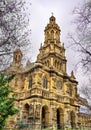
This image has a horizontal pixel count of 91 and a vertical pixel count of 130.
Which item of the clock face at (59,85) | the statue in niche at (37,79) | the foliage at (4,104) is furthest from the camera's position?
the clock face at (59,85)

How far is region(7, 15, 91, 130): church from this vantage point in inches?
1510

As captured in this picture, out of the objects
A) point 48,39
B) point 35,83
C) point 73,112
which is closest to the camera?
point 35,83

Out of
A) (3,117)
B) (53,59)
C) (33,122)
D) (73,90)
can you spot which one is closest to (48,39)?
(53,59)

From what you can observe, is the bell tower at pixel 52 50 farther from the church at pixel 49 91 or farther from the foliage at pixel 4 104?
the foliage at pixel 4 104

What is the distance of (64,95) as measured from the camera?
1746 inches

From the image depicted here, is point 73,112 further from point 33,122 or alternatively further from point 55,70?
point 33,122

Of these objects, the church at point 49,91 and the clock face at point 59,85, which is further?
the clock face at point 59,85

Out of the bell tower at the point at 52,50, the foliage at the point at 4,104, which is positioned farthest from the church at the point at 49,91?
→ the foliage at the point at 4,104

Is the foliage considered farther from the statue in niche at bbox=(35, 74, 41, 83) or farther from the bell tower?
the bell tower

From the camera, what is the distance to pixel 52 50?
47.8 meters

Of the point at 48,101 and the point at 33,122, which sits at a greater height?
the point at 48,101

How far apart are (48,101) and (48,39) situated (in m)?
15.2

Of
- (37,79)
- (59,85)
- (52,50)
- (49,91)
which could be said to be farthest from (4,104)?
(52,50)

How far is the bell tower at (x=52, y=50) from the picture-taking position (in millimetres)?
46938
